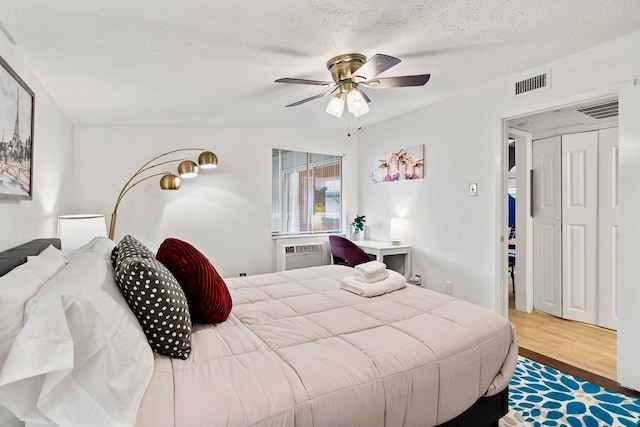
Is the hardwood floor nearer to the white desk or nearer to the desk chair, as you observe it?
the white desk

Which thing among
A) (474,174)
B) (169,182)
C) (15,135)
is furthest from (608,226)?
(15,135)

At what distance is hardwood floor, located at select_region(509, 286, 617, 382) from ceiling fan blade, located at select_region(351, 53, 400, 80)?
8.73ft

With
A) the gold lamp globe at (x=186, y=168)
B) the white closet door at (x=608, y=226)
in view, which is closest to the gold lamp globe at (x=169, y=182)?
the gold lamp globe at (x=186, y=168)

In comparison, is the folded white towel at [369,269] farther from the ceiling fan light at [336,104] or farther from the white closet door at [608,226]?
the white closet door at [608,226]

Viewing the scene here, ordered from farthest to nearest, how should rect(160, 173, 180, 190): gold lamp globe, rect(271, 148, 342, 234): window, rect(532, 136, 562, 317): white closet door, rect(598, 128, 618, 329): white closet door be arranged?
rect(271, 148, 342, 234): window → rect(532, 136, 562, 317): white closet door → rect(160, 173, 180, 190): gold lamp globe → rect(598, 128, 618, 329): white closet door

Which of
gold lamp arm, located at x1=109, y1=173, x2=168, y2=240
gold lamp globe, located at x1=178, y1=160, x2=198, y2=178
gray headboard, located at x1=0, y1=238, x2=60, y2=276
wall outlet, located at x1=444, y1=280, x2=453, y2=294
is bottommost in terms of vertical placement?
wall outlet, located at x1=444, y1=280, x2=453, y2=294

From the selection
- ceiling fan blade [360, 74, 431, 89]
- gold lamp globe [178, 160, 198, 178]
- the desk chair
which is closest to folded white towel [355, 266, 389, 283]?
ceiling fan blade [360, 74, 431, 89]

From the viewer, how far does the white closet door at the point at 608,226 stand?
132 inches

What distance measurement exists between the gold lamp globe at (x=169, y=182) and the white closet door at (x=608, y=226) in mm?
4517

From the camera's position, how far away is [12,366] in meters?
0.81

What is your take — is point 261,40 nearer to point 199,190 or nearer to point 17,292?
point 17,292

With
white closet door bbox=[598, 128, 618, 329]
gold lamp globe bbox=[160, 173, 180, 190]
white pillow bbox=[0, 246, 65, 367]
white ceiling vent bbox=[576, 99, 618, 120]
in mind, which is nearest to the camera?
white pillow bbox=[0, 246, 65, 367]

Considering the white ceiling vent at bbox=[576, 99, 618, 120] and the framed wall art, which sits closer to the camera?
the framed wall art

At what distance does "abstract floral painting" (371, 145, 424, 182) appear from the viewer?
396 centimetres
